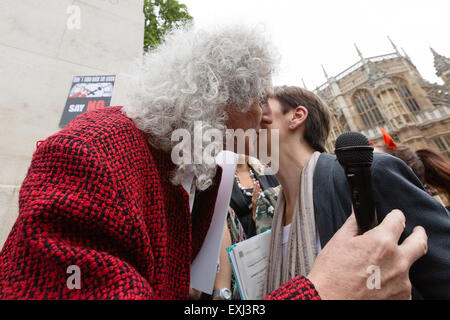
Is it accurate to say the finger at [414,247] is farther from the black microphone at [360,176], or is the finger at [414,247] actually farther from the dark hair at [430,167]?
the dark hair at [430,167]

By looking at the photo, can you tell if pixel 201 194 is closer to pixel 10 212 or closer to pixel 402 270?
pixel 402 270

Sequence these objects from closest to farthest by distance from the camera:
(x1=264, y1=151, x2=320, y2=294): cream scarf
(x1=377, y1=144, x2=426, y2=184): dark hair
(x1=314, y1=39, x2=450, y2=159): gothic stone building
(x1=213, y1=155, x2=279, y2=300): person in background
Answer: (x1=264, y1=151, x2=320, y2=294): cream scarf → (x1=213, y1=155, x2=279, y2=300): person in background → (x1=377, y1=144, x2=426, y2=184): dark hair → (x1=314, y1=39, x2=450, y2=159): gothic stone building

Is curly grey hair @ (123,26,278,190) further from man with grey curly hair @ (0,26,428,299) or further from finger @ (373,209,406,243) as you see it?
finger @ (373,209,406,243)

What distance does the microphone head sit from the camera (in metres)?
0.67

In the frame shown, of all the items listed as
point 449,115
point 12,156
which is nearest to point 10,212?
point 12,156

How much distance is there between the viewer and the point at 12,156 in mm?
1823

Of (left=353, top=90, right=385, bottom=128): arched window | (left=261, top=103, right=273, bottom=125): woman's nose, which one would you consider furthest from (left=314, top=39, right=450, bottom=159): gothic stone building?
(left=261, top=103, right=273, bottom=125): woman's nose

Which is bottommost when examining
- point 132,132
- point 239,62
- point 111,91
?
point 132,132

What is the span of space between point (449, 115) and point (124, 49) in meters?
24.2

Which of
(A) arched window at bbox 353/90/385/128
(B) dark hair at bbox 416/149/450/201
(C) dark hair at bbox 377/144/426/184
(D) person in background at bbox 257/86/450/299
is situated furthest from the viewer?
(A) arched window at bbox 353/90/385/128

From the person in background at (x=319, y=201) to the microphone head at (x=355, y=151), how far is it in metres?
0.23

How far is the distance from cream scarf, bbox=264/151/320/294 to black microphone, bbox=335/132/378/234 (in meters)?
0.44

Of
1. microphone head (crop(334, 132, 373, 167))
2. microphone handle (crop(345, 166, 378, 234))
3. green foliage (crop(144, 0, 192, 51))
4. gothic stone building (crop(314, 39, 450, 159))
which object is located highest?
gothic stone building (crop(314, 39, 450, 159))

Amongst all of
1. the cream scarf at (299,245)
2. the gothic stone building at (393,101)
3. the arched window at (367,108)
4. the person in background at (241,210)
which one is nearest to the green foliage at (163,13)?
the person in background at (241,210)
